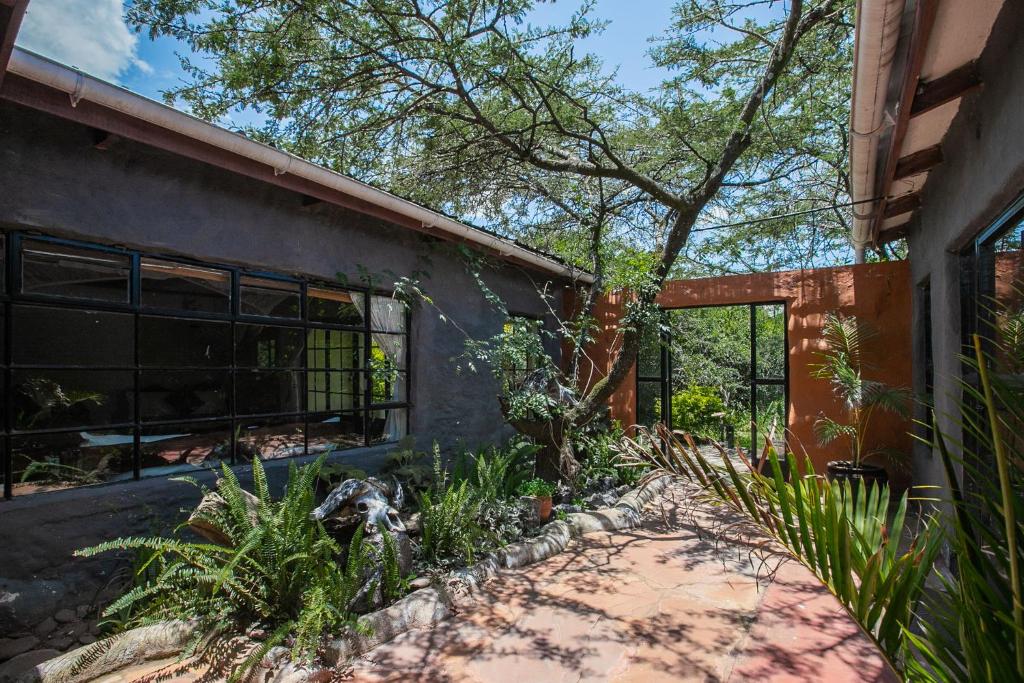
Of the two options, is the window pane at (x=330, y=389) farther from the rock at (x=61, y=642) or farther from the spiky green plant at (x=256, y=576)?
the rock at (x=61, y=642)

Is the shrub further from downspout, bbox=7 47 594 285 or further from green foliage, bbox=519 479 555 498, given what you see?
downspout, bbox=7 47 594 285

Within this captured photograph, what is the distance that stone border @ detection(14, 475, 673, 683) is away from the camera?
2.62 m

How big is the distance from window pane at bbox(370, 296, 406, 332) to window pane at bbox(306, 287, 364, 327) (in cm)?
14

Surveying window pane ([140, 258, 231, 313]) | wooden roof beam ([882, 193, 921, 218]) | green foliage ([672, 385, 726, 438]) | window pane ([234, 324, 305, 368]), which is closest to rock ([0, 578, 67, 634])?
window pane ([140, 258, 231, 313])

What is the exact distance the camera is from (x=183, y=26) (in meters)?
4.85

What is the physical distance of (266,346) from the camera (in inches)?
370

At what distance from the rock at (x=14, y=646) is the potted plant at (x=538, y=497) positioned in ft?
11.0

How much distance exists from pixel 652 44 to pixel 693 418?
5.53 m

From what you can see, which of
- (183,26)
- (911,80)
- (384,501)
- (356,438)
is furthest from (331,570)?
(183,26)

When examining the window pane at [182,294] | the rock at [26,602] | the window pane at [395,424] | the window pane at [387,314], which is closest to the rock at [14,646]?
the rock at [26,602]

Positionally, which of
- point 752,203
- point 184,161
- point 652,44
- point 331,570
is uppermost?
point 652,44

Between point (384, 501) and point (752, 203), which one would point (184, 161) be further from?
point (752, 203)

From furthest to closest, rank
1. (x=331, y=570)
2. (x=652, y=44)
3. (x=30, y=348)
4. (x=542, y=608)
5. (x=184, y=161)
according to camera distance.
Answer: (x=30, y=348) → (x=652, y=44) → (x=184, y=161) → (x=542, y=608) → (x=331, y=570)

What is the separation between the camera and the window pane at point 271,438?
603 cm
